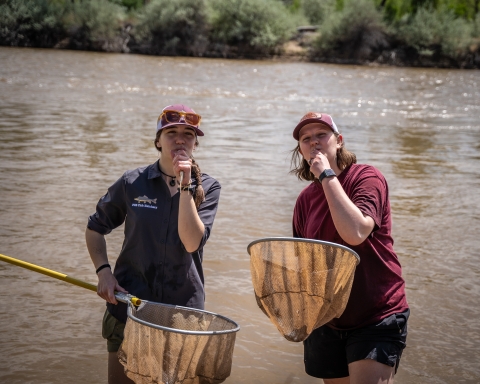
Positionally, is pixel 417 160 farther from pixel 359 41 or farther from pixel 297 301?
pixel 359 41

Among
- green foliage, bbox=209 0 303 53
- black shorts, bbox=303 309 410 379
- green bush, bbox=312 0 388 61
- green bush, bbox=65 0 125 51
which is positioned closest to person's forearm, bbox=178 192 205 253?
black shorts, bbox=303 309 410 379

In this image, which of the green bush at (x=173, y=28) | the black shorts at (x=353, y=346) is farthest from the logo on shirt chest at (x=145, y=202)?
the green bush at (x=173, y=28)

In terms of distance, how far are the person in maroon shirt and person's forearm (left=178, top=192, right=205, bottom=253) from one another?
532mm

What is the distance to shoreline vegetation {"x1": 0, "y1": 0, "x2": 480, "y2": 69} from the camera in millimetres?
40812

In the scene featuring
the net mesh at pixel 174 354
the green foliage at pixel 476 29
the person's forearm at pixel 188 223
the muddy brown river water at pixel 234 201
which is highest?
the green foliage at pixel 476 29

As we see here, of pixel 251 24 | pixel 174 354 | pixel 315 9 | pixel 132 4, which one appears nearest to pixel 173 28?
pixel 251 24

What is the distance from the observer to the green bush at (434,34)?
4231 centimetres

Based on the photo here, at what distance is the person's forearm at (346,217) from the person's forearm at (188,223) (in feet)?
1.85

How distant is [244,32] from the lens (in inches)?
1718

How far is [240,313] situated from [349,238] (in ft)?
8.44

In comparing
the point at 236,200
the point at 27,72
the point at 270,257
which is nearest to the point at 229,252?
the point at 236,200

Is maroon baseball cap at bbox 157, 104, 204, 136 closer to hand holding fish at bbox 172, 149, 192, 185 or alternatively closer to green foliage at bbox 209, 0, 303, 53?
hand holding fish at bbox 172, 149, 192, 185

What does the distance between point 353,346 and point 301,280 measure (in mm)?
360

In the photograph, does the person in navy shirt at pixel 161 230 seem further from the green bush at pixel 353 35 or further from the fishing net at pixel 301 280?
the green bush at pixel 353 35
